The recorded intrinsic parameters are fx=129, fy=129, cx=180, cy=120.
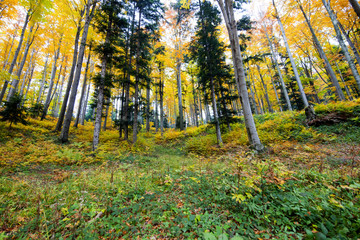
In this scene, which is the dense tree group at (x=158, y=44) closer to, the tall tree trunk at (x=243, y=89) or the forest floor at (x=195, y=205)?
the tall tree trunk at (x=243, y=89)

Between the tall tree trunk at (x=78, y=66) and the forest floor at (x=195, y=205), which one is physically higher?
the tall tree trunk at (x=78, y=66)

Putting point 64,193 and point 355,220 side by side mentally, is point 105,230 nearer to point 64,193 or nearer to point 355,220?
point 64,193

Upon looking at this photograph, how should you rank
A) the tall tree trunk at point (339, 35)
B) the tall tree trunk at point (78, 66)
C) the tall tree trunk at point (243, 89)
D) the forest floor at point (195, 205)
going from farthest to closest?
the tall tree trunk at point (78, 66) < the tall tree trunk at point (339, 35) < the tall tree trunk at point (243, 89) < the forest floor at point (195, 205)

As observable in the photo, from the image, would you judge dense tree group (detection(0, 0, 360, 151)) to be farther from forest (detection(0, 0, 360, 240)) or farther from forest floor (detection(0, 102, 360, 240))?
forest floor (detection(0, 102, 360, 240))

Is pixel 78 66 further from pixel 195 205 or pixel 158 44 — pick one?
pixel 195 205

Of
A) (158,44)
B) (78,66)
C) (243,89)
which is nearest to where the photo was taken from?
(243,89)

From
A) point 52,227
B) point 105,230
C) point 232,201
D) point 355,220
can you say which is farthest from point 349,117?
point 52,227

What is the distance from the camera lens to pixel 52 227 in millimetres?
2205

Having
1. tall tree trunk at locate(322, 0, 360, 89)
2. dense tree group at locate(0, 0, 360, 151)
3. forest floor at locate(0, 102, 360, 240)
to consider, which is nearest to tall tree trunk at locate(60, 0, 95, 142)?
dense tree group at locate(0, 0, 360, 151)

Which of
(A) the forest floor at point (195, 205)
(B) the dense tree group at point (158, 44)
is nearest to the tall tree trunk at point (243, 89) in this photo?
(B) the dense tree group at point (158, 44)

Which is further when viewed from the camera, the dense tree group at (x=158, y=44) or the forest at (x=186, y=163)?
the dense tree group at (x=158, y=44)

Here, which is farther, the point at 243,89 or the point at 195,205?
the point at 243,89

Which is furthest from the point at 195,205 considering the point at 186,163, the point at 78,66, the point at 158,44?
the point at 158,44

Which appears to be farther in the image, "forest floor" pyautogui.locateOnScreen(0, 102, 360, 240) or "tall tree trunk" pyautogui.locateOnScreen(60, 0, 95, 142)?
"tall tree trunk" pyautogui.locateOnScreen(60, 0, 95, 142)
